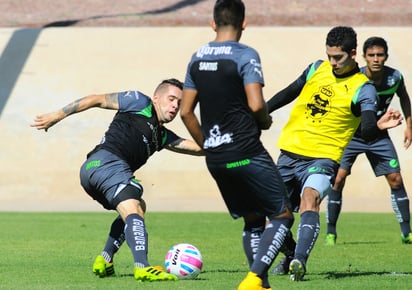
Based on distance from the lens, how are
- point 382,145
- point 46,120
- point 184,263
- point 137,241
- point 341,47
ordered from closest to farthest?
point 137,241 → point 46,120 → point 341,47 → point 184,263 → point 382,145

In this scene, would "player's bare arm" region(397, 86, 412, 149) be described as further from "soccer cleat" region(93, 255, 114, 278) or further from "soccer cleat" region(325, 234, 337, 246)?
"soccer cleat" region(93, 255, 114, 278)

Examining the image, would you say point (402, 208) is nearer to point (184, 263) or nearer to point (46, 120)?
point (184, 263)

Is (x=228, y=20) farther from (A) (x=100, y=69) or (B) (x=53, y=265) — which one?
(A) (x=100, y=69)

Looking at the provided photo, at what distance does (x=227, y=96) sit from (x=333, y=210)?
6.30 m

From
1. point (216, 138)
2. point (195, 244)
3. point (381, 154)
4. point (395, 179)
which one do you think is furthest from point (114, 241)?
point (395, 179)

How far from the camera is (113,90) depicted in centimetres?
2488

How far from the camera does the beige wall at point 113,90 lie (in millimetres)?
22906

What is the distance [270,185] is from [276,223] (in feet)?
1.09

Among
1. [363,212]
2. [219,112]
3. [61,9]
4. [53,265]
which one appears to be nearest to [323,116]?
[219,112]

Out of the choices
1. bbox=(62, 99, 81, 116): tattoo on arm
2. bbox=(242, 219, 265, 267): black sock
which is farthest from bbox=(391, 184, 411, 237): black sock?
bbox=(242, 219, 265, 267): black sock

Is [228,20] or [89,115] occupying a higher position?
[228,20]

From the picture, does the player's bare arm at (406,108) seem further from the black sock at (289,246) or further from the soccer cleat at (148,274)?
the soccer cleat at (148,274)

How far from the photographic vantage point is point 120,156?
30.9 feet

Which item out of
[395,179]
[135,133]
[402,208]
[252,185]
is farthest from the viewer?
[402,208]
